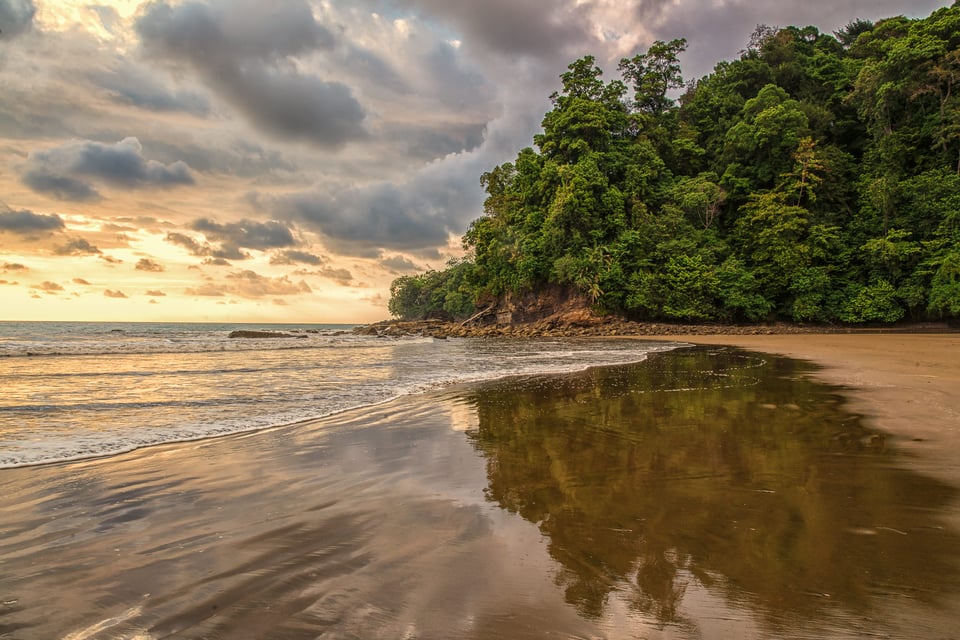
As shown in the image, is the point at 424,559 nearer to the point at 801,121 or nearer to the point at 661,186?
the point at 661,186

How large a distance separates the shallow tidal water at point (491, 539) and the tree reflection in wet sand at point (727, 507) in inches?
0.6

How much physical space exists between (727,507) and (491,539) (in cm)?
168

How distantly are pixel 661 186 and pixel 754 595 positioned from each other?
4264 cm

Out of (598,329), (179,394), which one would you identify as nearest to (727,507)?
(179,394)

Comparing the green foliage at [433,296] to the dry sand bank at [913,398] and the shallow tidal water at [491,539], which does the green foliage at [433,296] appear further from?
the shallow tidal water at [491,539]

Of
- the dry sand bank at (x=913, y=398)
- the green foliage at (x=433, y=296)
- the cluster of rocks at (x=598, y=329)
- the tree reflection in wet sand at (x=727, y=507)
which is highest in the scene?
the green foliage at (x=433, y=296)

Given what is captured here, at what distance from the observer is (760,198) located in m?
35.5

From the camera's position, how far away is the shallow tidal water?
1937 millimetres

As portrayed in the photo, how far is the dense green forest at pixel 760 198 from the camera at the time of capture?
30.8 meters

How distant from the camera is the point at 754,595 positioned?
207cm

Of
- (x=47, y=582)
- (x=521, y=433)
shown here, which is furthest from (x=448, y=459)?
(x=47, y=582)

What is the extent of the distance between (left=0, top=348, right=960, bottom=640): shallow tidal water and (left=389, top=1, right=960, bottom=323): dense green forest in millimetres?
32337

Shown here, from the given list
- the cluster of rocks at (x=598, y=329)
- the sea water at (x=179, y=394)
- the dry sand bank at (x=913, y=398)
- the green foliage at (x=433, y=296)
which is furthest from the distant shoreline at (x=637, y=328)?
the green foliage at (x=433, y=296)

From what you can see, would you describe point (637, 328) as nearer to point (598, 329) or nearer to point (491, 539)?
point (598, 329)
